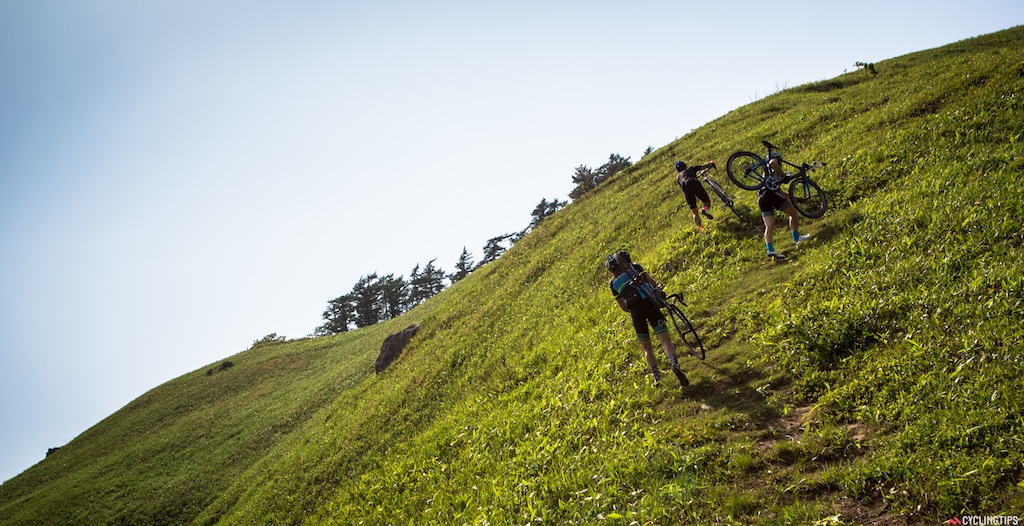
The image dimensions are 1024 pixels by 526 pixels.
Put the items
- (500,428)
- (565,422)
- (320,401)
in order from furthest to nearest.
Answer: (320,401), (500,428), (565,422)

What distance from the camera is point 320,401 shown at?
109 ft

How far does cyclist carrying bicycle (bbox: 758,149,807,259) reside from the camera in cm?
1291

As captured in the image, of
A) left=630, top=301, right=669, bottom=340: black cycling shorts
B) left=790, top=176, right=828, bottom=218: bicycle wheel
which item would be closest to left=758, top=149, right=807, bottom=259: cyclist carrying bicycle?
left=790, top=176, right=828, bottom=218: bicycle wheel

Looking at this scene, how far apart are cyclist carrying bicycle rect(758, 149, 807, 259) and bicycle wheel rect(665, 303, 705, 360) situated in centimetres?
392

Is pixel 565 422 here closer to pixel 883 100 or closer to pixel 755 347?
pixel 755 347

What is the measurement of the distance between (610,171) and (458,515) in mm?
73723

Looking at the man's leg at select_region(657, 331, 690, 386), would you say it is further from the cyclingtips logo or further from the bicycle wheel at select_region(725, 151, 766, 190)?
the bicycle wheel at select_region(725, 151, 766, 190)

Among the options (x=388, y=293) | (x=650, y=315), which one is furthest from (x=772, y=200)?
(x=388, y=293)

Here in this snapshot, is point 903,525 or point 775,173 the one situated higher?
point 775,173

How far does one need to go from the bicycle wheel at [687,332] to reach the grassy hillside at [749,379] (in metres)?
0.40

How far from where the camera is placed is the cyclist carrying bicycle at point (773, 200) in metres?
12.9

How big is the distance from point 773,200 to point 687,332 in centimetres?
499

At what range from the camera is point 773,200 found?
12977 millimetres

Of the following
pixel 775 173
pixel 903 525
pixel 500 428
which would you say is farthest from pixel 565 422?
pixel 775 173
